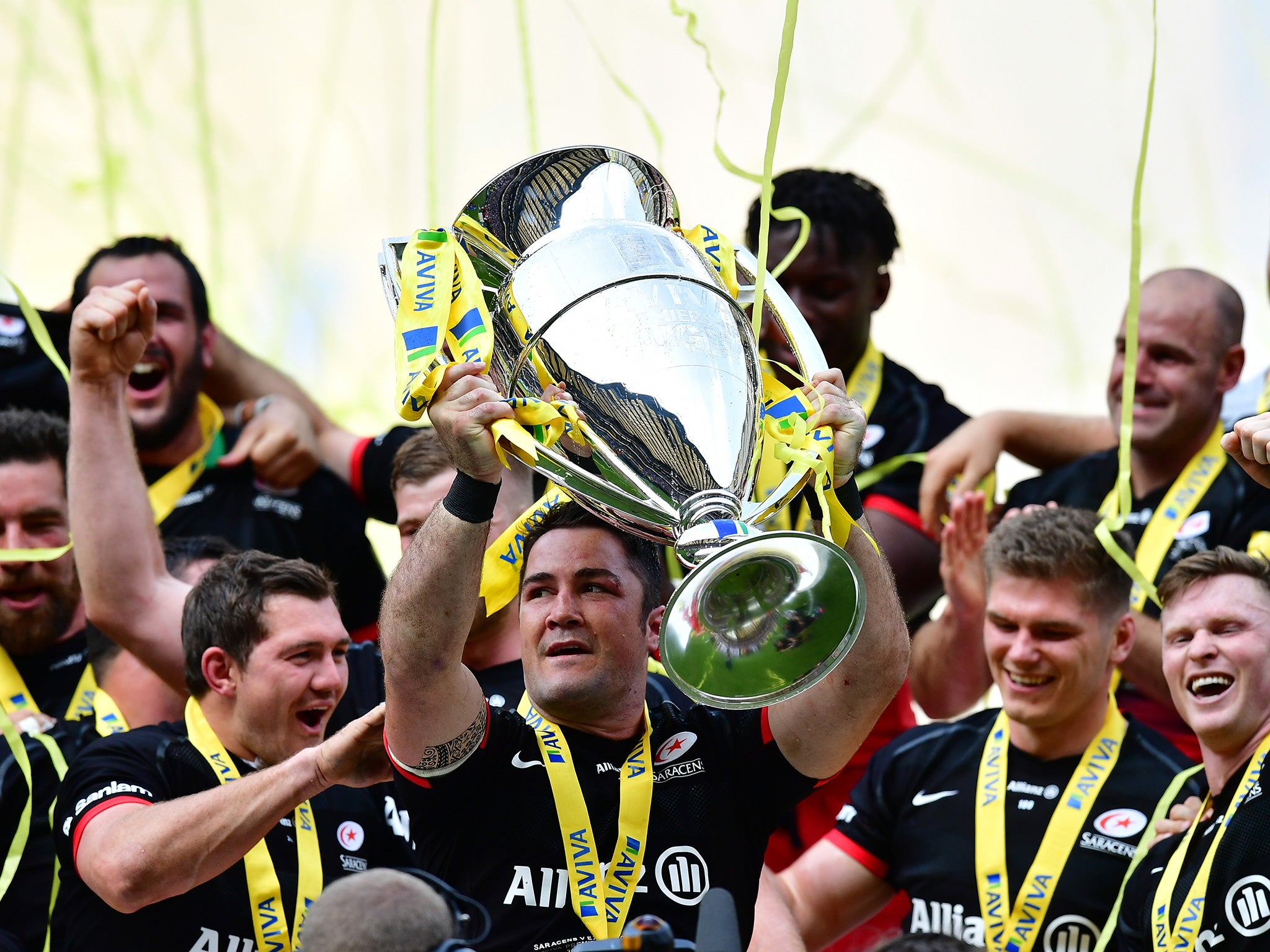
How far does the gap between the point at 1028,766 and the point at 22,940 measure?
7.08 feet

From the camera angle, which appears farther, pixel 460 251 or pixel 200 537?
pixel 200 537

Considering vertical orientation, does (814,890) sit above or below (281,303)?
below

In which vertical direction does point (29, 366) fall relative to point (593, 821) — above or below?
above

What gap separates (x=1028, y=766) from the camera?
3.69 meters

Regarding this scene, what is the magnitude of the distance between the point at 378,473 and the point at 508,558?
140cm

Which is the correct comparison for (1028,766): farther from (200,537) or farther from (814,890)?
(200,537)

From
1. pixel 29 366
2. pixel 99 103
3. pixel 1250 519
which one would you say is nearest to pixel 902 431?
pixel 1250 519

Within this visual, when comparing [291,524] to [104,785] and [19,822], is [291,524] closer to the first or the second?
[19,822]

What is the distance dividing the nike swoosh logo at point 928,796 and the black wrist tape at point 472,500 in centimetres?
156

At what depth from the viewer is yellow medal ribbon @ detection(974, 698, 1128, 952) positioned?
11.4ft

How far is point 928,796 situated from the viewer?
3719 millimetres

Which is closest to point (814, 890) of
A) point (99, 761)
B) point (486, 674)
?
point (486, 674)

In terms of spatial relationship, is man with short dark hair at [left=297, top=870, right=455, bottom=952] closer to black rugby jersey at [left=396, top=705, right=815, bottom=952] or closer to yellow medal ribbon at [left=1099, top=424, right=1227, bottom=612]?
black rugby jersey at [left=396, top=705, right=815, bottom=952]

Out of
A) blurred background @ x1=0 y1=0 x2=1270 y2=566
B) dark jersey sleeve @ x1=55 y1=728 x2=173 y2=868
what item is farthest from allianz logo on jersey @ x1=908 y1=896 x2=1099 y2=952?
blurred background @ x1=0 y1=0 x2=1270 y2=566
